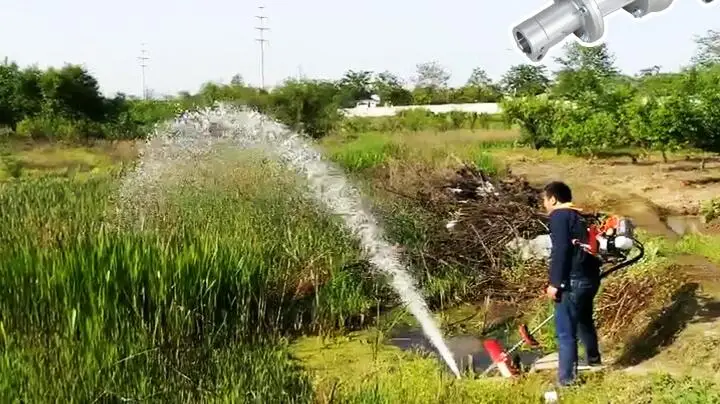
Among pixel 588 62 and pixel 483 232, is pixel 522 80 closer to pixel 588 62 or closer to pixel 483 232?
pixel 588 62

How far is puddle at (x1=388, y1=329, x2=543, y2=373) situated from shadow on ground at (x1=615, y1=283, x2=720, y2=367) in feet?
2.26

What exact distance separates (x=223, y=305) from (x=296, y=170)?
3494mm

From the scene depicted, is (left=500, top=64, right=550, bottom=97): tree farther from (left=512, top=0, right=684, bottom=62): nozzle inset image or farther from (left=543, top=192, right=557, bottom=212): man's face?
(left=512, top=0, right=684, bottom=62): nozzle inset image

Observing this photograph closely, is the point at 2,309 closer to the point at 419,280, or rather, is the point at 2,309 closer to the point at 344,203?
the point at 419,280

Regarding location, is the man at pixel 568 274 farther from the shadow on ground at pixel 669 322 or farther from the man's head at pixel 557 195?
the shadow on ground at pixel 669 322

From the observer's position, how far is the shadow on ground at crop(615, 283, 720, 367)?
5.64m

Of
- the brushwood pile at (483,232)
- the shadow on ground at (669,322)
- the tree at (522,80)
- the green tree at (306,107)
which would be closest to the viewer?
the shadow on ground at (669,322)

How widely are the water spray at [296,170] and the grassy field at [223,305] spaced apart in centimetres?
20

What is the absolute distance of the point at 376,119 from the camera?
111 feet

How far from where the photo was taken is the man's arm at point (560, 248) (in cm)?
491

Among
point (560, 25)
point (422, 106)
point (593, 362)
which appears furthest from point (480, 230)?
point (422, 106)

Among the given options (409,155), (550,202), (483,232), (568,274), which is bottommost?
(483,232)

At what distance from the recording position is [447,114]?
3397 centimetres

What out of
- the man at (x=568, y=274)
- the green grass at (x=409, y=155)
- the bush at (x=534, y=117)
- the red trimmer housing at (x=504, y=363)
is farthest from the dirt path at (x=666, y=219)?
the green grass at (x=409, y=155)
